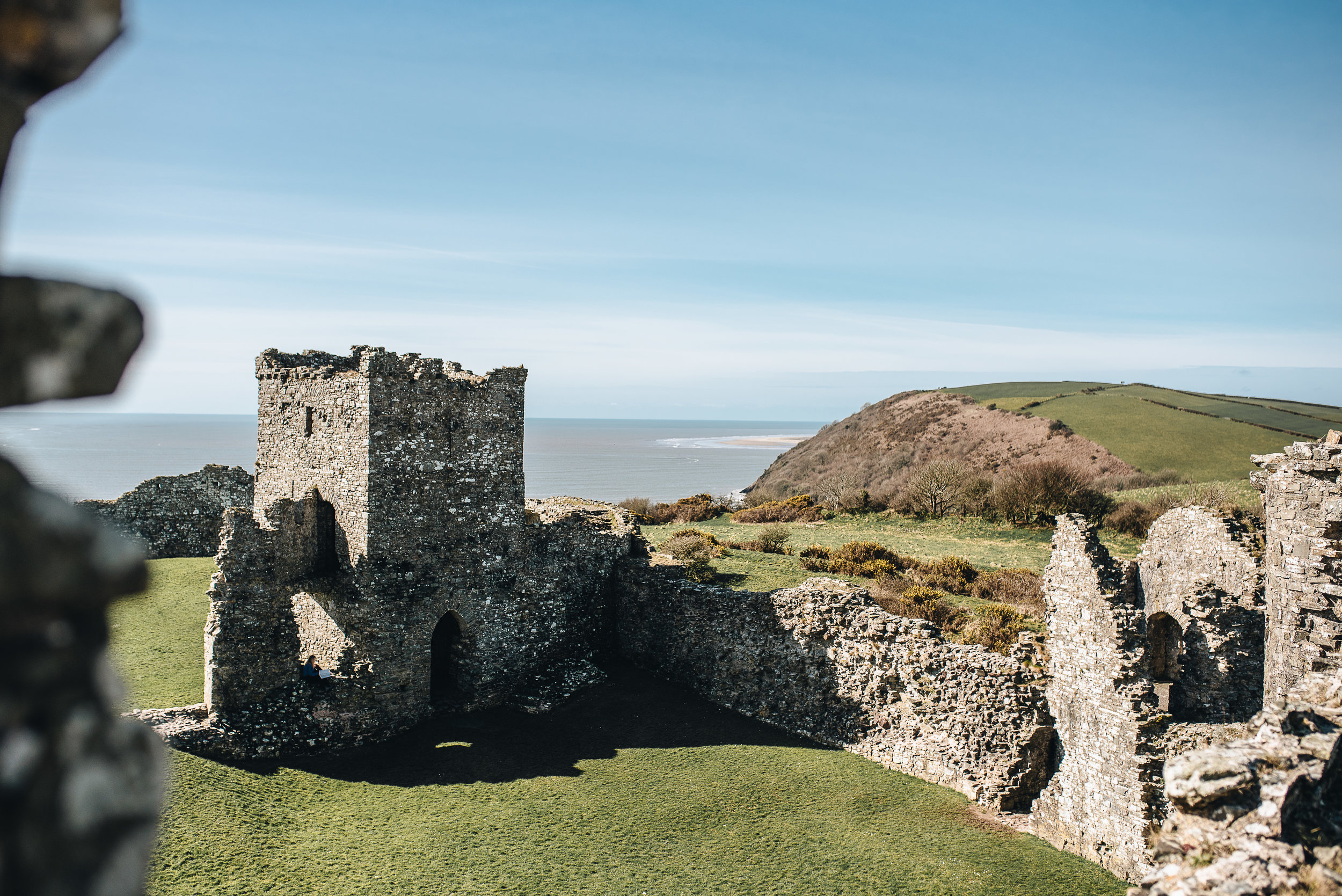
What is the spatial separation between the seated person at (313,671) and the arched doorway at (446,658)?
77.4 inches

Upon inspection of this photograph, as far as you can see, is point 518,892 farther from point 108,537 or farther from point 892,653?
point 108,537

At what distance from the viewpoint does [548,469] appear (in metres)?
96.0

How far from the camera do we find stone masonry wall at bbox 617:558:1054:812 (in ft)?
40.3

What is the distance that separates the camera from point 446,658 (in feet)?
52.2

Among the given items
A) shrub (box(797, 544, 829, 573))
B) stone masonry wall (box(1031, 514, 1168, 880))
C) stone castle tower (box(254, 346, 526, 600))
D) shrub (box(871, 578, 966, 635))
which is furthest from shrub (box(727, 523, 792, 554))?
stone masonry wall (box(1031, 514, 1168, 880))

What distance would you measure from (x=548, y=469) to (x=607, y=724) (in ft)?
270

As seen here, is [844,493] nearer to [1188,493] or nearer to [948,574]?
[1188,493]

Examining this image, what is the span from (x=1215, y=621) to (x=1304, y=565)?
363cm

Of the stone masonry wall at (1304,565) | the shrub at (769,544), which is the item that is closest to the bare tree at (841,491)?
the shrub at (769,544)

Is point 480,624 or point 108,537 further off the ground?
point 108,537

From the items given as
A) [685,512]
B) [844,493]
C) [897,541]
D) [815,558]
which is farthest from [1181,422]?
[815,558]

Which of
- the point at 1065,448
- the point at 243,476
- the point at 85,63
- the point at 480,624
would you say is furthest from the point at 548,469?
the point at 85,63

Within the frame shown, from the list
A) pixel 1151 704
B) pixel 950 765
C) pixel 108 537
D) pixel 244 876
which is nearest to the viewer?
pixel 108 537

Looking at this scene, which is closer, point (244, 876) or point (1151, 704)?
point (244, 876)
